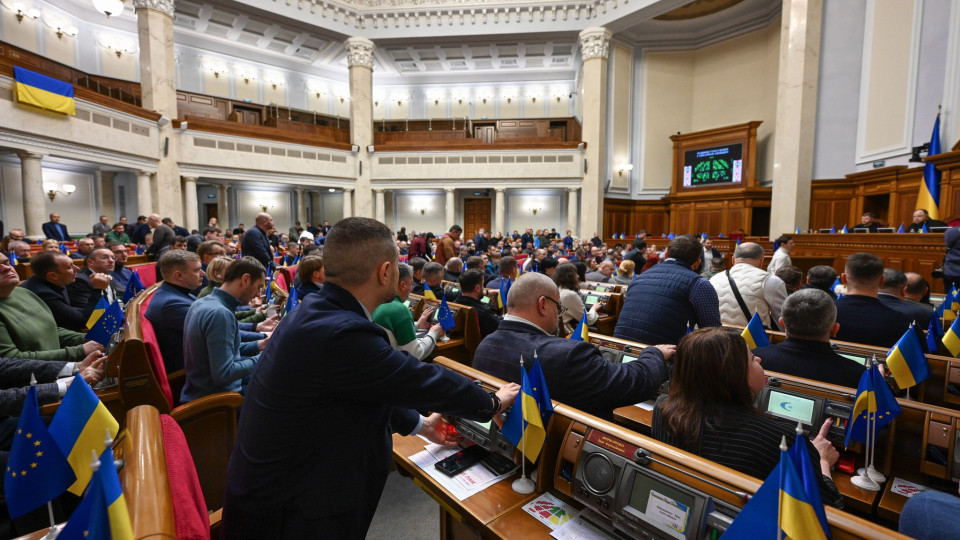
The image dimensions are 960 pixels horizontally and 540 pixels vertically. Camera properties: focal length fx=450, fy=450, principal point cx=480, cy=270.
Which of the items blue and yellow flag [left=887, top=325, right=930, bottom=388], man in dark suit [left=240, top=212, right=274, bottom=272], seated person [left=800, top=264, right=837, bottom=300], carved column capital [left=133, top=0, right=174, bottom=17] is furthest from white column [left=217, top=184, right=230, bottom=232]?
blue and yellow flag [left=887, top=325, right=930, bottom=388]

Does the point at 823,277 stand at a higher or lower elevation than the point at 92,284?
higher

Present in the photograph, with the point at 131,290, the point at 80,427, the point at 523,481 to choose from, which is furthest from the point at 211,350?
the point at 131,290

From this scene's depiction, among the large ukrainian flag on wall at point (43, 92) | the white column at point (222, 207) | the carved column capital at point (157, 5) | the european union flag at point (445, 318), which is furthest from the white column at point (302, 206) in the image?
the european union flag at point (445, 318)

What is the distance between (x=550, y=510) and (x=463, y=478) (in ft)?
1.13

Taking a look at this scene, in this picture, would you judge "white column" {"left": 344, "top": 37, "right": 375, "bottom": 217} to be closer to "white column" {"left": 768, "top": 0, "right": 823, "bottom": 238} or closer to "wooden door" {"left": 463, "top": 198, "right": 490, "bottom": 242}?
"wooden door" {"left": 463, "top": 198, "right": 490, "bottom": 242}

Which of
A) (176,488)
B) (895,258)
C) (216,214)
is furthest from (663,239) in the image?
(216,214)

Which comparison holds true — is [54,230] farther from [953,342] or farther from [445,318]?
[953,342]

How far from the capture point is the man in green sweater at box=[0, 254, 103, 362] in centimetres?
247

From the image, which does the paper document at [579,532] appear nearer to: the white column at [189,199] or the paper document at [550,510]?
the paper document at [550,510]

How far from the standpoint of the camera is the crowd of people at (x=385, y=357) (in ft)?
4.24

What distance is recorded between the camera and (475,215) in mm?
19172

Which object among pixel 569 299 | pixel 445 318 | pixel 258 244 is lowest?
pixel 445 318

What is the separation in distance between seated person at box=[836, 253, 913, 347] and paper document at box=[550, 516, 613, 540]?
2.53 metres

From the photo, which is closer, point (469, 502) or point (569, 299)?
point (469, 502)
